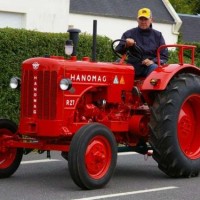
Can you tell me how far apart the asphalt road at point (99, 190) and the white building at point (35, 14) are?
11.1 m

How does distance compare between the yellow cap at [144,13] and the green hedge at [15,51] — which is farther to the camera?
the green hedge at [15,51]

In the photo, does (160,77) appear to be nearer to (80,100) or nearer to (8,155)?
(80,100)

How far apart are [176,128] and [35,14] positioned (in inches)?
525

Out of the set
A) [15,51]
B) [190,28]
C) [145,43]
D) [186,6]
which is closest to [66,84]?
[145,43]

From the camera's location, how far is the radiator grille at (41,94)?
30.0 ft

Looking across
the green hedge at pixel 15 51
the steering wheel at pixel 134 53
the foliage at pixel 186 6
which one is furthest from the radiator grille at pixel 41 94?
the foliage at pixel 186 6

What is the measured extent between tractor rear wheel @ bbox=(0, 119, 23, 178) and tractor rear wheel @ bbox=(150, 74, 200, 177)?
5.72 ft

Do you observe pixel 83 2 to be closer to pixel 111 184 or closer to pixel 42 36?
pixel 42 36

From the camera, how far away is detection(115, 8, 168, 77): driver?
1034 centimetres

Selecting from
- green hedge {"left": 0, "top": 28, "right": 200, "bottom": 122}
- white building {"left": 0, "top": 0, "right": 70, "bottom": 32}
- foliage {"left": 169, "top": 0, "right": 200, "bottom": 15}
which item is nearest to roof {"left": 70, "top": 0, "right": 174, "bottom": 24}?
white building {"left": 0, "top": 0, "right": 70, "bottom": 32}

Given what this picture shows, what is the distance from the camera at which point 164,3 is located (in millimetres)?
43844

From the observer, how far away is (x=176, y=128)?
32.3 feet

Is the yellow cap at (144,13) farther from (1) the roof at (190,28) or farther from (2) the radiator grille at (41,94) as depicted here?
(1) the roof at (190,28)

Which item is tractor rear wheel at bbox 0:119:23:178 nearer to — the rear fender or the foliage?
the rear fender
